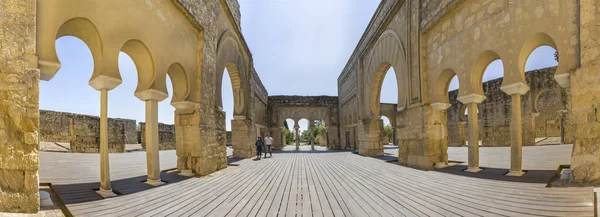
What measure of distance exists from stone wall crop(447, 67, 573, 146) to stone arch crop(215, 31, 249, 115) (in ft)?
48.3

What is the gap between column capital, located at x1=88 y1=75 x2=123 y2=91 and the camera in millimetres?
3996

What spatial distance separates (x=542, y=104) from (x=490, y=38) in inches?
593

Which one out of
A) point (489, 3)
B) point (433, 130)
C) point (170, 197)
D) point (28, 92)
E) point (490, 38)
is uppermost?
point (489, 3)

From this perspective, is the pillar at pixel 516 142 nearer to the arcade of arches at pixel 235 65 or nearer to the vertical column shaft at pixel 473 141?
the arcade of arches at pixel 235 65

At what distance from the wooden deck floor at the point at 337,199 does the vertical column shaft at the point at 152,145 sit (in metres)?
0.33

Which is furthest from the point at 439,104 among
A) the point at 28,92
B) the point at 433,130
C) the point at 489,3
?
the point at 28,92

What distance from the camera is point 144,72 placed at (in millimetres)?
5176

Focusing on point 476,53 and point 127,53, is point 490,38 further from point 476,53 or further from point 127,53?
point 127,53

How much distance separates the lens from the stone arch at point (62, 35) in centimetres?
299

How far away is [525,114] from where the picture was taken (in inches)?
584

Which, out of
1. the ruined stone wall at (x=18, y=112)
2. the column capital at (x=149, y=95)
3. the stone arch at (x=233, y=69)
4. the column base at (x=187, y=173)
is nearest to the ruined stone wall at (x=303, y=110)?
the stone arch at (x=233, y=69)

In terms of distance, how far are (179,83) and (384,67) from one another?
8.51m

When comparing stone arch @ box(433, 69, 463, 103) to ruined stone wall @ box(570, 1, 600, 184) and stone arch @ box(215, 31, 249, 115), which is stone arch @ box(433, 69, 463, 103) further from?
stone arch @ box(215, 31, 249, 115)

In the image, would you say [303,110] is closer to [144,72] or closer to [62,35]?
[144,72]
